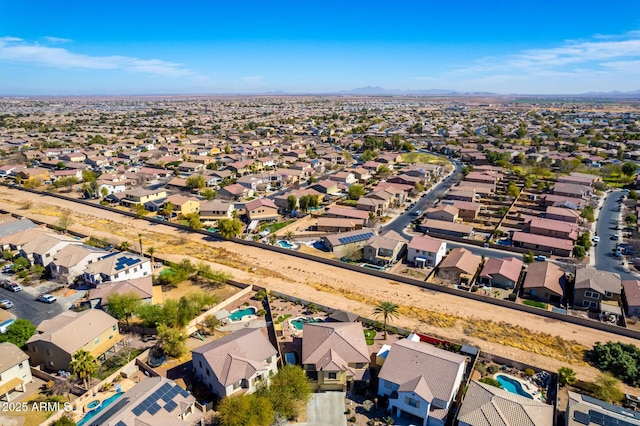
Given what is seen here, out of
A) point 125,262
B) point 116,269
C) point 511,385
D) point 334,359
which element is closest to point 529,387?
point 511,385

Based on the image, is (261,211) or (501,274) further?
(261,211)

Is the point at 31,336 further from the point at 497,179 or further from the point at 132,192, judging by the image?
the point at 497,179

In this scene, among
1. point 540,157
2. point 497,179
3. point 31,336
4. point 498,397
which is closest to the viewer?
point 498,397

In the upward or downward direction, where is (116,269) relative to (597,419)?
upward

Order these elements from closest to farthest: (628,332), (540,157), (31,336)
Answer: (31,336) → (628,332) → (540,157)

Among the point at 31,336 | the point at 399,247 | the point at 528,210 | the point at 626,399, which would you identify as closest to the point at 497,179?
the point at 528,210

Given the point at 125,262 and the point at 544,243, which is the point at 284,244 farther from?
the point at 544,243
